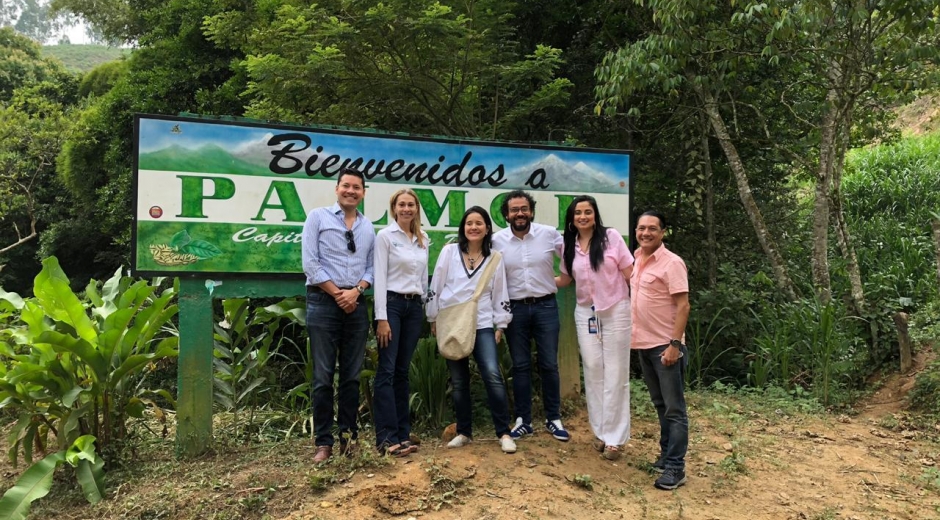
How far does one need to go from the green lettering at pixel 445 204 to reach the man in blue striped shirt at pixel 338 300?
3.16ft

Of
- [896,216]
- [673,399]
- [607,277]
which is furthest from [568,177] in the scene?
[896,216]

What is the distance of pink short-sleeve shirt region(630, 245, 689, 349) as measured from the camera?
143 inches

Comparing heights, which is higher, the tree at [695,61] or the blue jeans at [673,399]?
the tree at [695,61]

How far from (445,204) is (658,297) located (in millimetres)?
1845

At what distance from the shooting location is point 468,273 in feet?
13.1

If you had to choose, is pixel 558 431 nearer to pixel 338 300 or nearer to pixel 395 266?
pixel 395 266

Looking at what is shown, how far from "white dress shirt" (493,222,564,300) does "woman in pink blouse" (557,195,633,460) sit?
17 cm

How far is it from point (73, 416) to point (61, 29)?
9920 centimetres

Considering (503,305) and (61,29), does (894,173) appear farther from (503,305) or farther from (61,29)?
(61,29)

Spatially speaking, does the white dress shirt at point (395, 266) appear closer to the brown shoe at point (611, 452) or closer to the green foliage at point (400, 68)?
the brown shoe at point (611, 452)

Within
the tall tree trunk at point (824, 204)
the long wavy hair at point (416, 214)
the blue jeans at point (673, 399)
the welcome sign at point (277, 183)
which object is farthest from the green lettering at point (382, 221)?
the tall tree trunk at point (824, 204)

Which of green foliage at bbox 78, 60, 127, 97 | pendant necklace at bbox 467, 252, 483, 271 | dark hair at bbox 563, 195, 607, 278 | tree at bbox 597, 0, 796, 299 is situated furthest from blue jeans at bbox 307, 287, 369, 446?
green foliage at bbox 78, 60, 127, 97

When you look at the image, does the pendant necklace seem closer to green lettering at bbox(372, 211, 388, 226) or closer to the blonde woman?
the blonde woman

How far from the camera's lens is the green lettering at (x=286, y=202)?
4301 mm
